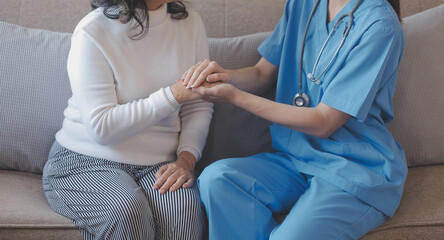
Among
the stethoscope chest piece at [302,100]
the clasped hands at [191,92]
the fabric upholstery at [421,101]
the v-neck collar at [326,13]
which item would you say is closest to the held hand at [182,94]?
the clasped hands at [191,92]

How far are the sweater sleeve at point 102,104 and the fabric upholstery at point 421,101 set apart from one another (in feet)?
2.76

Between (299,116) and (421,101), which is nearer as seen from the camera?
(299,116)

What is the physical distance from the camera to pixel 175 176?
4.58 ft

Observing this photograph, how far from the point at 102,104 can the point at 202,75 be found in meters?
0.31

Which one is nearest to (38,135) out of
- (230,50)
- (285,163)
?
(230,50)

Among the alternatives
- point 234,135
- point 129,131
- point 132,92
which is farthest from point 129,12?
point 234,135

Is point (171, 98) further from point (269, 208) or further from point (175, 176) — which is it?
point (269, 208)

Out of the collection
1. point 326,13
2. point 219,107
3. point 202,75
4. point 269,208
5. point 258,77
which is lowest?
point 269,208

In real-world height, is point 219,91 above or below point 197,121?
above

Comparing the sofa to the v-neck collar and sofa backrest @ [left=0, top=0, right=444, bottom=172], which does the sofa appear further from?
the v-neck collar

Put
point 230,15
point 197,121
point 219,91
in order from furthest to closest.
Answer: point 230,15 → point 197,121 → point 219,91

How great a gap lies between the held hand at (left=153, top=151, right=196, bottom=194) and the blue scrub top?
0.31 meters

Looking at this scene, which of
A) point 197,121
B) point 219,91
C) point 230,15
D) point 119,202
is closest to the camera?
→ point 119,202

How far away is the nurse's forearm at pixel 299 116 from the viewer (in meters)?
1.31
